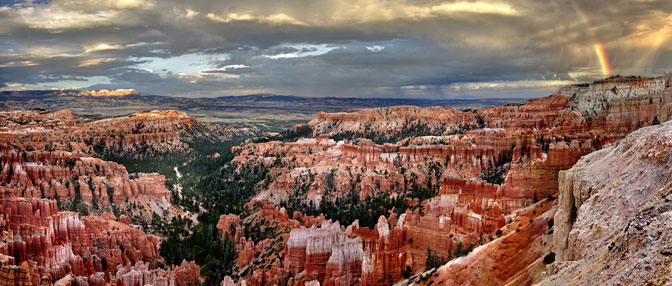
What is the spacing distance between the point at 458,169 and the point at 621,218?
8006 centimetres

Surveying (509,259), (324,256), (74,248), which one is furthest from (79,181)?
(509,259)

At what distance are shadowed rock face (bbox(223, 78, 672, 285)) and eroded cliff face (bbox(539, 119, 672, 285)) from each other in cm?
449

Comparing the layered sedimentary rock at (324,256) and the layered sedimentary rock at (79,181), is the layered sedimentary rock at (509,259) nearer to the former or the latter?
the layered sedimentary rock at (324,256)

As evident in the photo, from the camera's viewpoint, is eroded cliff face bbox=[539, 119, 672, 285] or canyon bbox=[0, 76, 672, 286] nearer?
eroded cliff face bbox=[539, 119, 672, 285]

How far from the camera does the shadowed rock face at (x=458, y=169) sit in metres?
29.0

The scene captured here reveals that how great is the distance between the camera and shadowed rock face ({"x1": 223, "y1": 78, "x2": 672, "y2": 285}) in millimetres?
28984

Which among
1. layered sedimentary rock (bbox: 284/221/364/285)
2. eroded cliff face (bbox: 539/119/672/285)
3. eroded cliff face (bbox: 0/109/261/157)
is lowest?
layered sedimentary rock (bbox: 284/221/364/285)

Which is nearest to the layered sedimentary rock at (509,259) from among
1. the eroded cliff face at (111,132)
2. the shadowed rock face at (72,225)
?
the shadowed rock face at (72,225)

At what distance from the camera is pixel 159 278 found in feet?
133

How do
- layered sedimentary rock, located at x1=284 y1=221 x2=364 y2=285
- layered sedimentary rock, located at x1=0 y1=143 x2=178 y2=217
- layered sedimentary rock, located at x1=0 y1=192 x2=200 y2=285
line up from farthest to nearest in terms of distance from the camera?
layered sedimentary rock, located at x1=0 y1=143 x2=178 y2=217
layered sedimentary rock, located at x1=284 y1=221 x2=364 y2=285
layered sedimentary rock, located at x1=0 y1=192 x2=200 y2=285

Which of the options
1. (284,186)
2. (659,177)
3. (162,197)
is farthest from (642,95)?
(659,177)

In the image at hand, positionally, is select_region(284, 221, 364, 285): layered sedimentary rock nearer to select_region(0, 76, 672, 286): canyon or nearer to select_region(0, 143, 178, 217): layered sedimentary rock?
select_region(0, 76, 672, 286): canyon

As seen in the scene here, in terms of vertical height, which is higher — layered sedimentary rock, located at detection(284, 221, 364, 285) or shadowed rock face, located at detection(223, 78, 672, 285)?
shadowed rock face, located at detection(223, 78, 672, 285)

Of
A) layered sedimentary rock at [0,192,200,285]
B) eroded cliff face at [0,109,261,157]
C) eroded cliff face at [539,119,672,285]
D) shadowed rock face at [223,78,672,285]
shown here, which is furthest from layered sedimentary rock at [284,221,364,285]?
eroded cliff face at [0,109,261,157]
